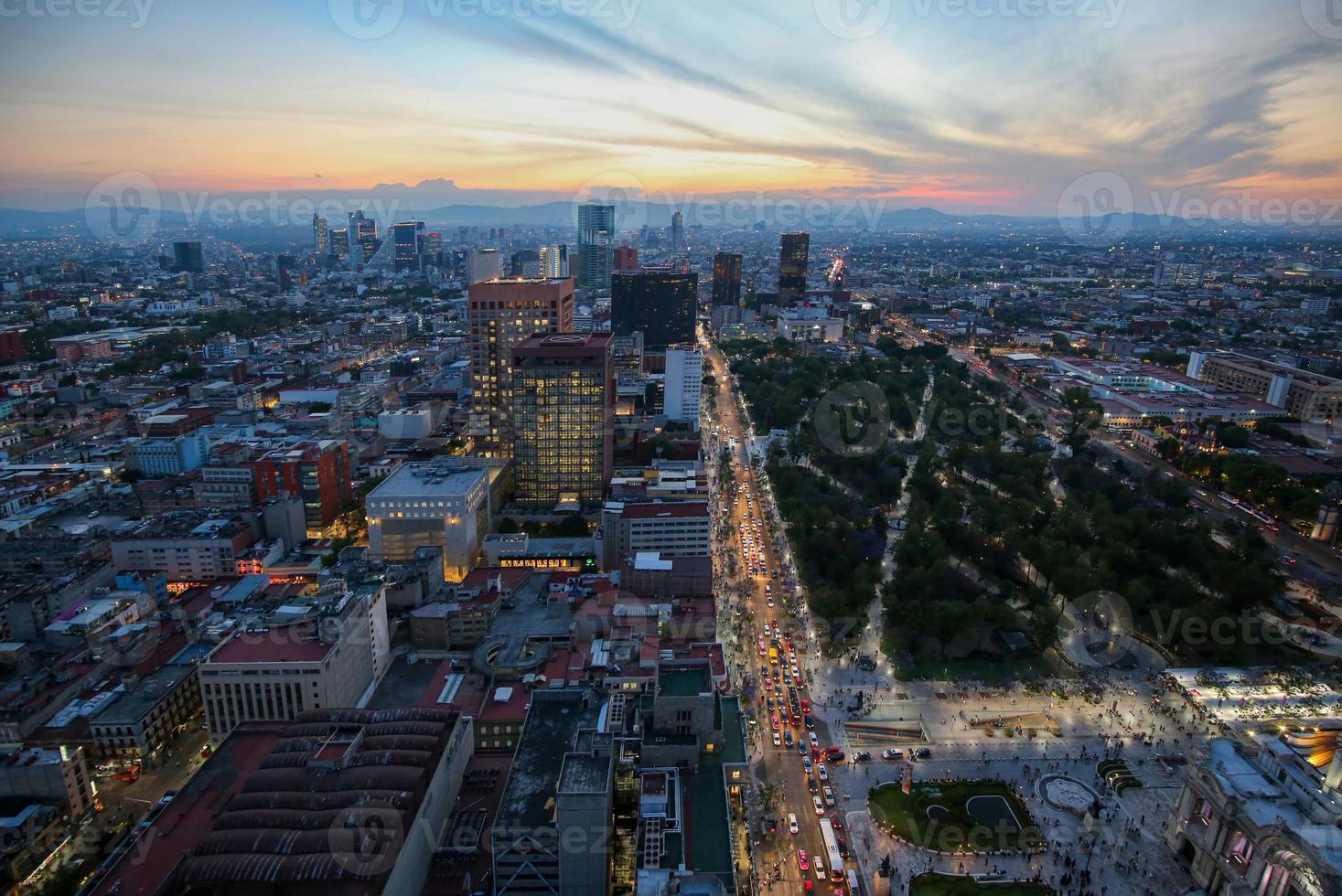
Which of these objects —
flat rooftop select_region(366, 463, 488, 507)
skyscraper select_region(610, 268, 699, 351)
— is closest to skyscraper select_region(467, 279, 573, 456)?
flat rooftop select_region(366, 463, 488, 507)

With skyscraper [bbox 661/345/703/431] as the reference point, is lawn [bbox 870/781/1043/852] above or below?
below

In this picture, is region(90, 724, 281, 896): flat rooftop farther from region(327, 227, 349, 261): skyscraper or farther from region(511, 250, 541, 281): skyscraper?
region(327, 227, 349, 261): skyscraper

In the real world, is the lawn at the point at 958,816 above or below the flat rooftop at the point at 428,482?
below

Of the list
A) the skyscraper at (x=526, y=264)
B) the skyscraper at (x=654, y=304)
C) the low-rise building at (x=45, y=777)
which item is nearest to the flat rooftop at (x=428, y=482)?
the low-rise building at (x=45, y=777)

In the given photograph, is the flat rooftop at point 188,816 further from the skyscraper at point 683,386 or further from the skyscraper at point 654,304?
the skyscraper at point 654,304

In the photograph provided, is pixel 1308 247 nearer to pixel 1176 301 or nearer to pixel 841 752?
pixel 1176 301

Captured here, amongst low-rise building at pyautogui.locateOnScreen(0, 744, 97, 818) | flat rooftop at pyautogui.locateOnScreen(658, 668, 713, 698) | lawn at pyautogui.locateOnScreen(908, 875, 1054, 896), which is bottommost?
lawn at pyautogui.locateOnScreen(908, 875, 1054, 896)
